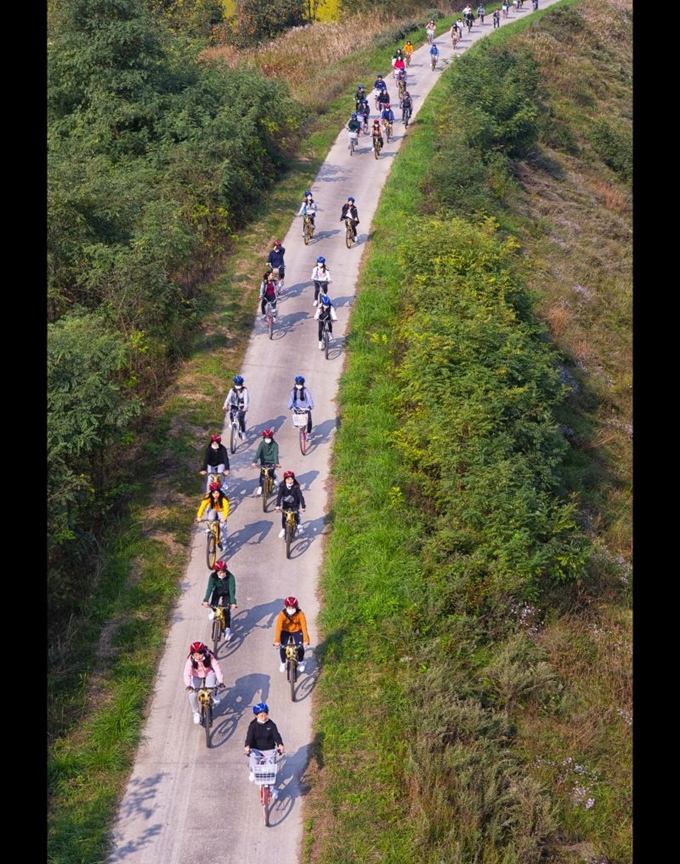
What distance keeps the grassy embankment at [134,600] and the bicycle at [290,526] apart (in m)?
2.20

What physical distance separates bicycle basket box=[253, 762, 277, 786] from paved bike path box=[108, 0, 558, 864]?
82cm

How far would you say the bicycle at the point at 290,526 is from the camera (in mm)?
19047

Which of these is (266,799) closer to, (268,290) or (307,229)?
(268,290)

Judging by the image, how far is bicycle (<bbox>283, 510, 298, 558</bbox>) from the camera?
19.0 meters

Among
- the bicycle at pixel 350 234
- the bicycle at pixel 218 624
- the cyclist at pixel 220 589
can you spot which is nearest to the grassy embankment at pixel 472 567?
the bicycle at pixel 350 234

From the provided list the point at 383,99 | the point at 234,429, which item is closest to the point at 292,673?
the point at 234,429

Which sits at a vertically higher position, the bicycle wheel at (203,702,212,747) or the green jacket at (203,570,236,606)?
the green jacket at (203,570,236,606)

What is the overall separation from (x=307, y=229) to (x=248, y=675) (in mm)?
20176

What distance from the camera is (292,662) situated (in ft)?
52.5

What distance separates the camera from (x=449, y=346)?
24078 millimetres

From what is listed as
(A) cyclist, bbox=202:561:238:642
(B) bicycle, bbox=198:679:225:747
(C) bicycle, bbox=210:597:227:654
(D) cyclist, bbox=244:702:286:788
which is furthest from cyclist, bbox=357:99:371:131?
(D) cyclist, bbox=244:702:286:788

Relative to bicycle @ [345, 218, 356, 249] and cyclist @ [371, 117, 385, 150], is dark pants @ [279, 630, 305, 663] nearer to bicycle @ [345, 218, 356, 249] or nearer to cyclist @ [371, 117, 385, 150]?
bicycle @ [345, 218, 356, 249]
